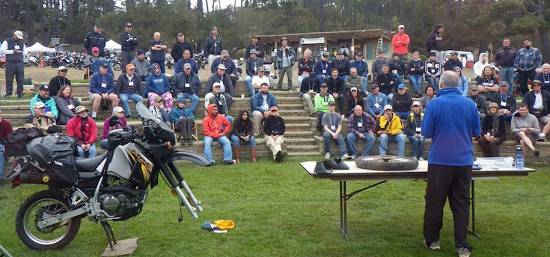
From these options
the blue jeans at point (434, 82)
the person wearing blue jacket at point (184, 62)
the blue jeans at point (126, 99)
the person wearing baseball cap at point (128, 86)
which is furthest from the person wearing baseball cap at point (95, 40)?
the blue jeans at point (434, 82)

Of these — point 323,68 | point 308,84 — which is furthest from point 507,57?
point 308,84

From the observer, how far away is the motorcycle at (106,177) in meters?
5.05

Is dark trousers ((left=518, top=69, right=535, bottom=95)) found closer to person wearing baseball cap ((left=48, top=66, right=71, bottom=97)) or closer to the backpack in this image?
person wearing baseball cap ((left=48, top=66, right=71, bottom=97))

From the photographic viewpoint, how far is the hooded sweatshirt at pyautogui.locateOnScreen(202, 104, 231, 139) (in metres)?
10.9

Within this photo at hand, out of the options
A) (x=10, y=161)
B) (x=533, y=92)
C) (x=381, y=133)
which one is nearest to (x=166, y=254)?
(x=10, y=161)

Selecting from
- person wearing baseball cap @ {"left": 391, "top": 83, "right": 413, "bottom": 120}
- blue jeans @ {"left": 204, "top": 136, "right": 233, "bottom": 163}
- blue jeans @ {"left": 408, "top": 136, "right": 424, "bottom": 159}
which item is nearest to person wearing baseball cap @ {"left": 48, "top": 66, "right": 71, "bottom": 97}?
blue jeans @ {"left": 204, "top": 136, "right": 233, "bottom": 163}

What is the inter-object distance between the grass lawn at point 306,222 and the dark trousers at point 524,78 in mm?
5754

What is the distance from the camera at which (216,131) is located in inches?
433

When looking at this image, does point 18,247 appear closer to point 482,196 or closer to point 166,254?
point 166,254

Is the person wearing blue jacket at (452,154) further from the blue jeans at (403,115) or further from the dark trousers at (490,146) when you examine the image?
the blue jeans at (403,115)

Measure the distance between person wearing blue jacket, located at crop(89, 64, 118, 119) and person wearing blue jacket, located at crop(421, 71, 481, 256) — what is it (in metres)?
8.74

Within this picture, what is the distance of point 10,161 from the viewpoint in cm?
930

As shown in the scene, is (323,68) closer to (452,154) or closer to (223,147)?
(223,147)

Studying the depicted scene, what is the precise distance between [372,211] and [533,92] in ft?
23.1
